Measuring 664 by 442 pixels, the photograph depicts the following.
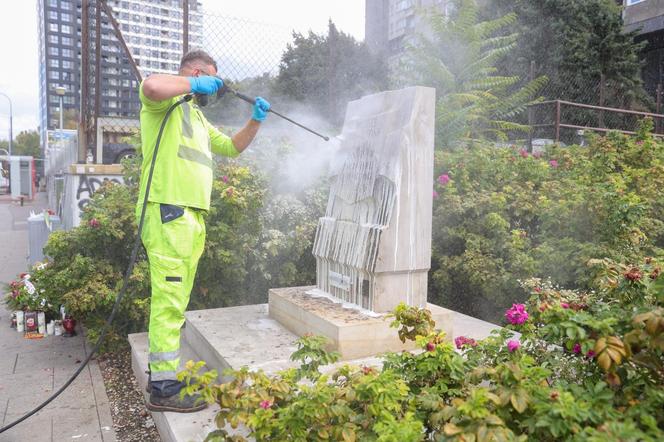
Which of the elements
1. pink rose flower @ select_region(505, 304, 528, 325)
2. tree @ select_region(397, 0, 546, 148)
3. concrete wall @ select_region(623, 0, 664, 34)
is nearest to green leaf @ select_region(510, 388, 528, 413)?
pink rose flower @ select_region(505, 304, 528, 325)

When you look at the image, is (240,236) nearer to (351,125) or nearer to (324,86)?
(351,125)

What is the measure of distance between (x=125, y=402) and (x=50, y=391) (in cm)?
68

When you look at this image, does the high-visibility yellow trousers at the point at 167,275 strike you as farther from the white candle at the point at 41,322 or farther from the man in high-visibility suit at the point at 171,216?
the white candle at the point at 41,322

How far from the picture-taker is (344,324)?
3.29 meters

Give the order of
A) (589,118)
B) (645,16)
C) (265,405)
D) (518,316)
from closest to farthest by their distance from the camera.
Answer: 1. (265,405)
2. (518,316)
3. (589,118)
4. (645,16)

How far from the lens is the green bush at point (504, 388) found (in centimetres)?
159

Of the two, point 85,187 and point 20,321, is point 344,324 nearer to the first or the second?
point 20,321

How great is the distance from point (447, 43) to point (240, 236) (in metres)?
6.76

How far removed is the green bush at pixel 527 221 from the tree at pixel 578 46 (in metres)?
11.0

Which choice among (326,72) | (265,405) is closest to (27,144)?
(326,72)

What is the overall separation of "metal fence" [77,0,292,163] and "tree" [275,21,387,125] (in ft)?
1.28

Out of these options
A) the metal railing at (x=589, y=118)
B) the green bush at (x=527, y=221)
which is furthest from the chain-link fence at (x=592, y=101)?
the green bush at (x=527, y=221)

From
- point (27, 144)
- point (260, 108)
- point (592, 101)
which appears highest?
point (27, 144)

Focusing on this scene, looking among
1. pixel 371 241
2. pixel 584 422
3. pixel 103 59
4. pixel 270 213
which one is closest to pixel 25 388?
pixel 270 213
